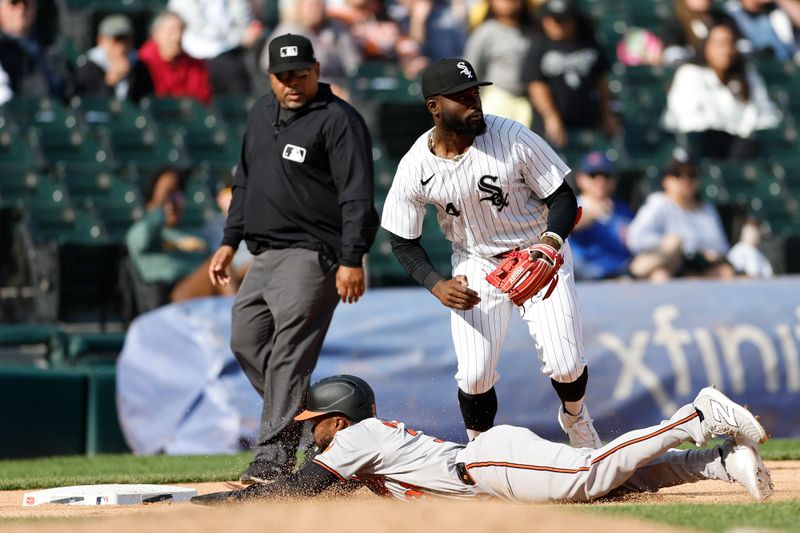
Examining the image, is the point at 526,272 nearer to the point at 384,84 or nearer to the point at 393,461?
the point at 393,461

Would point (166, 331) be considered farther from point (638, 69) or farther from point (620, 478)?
point (638, 69)

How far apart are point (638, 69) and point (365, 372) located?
21.8 ft

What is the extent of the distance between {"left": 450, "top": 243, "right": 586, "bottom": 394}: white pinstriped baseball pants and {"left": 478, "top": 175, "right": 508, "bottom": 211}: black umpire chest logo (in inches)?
10.5

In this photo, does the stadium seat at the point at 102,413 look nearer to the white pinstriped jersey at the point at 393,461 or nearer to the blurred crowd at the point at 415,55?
the blurred crowd at the point at 415,55

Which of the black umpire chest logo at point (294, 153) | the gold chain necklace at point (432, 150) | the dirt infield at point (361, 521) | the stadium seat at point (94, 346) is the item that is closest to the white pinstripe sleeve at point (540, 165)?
the gold chain necklace at point (432, 150)

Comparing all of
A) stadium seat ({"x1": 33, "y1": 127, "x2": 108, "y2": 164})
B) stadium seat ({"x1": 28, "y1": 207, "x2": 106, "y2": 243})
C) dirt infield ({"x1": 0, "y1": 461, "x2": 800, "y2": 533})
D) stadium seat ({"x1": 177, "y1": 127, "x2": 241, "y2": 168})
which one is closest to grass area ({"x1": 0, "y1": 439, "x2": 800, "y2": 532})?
dirt infield ({"x1": 0, "y1": 461, "x2": 800, "y2": 533})

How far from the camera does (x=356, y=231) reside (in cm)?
603

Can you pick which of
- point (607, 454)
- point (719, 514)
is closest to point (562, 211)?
point (607, 454)

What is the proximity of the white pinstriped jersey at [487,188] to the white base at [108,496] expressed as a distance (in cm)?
146

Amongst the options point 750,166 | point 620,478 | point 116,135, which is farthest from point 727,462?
point 750,166

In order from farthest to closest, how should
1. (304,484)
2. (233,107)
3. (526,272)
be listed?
(233,107) < (526,272) < (304,484)

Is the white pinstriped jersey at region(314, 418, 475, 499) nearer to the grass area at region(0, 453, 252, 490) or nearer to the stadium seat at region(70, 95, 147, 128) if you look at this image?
the grass area at region(0, 453, 252, 490)

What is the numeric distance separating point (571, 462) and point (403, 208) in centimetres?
141

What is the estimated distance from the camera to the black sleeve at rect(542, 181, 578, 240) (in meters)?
5.59
